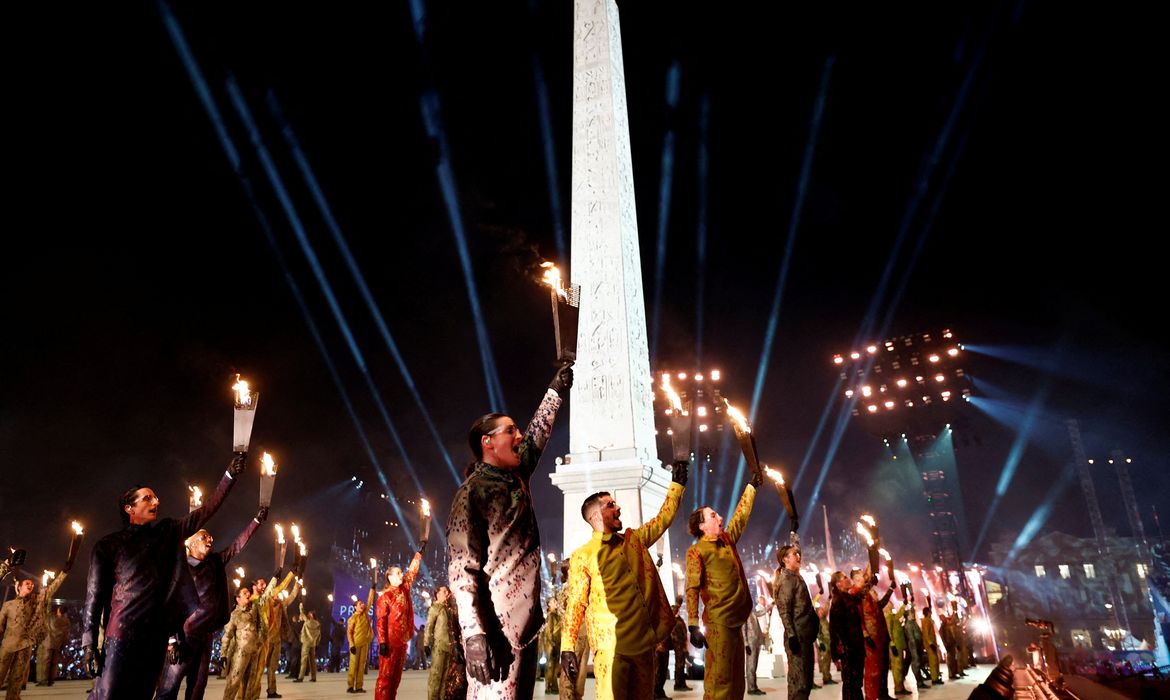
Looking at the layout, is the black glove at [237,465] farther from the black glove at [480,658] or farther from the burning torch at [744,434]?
the burning torch at [744,434]

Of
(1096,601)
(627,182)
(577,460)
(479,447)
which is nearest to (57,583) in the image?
(577,460)

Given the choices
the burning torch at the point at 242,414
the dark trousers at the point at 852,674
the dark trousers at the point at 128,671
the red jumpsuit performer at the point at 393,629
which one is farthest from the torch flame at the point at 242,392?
the dark trousers at the point at 852,674

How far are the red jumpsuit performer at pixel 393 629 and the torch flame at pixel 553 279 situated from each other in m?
5.04

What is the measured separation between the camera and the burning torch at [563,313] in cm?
366

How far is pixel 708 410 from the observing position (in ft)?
109

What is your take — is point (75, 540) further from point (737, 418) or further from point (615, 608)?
point (737, 418)

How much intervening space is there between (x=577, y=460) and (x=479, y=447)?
11147mm

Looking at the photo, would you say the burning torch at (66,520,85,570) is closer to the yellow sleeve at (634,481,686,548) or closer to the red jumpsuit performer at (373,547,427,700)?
the red jumpsuit performer at (373,547,427,700)

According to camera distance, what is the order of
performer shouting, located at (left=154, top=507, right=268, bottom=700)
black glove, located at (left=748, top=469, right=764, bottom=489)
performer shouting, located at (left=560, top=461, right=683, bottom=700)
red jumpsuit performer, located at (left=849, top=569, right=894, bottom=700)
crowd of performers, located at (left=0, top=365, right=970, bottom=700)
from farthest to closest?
red jumpsuit performer, located at (left=849, top=569, right=894, bottom=700)
performer shouting, located at (left=154, top=507, right=268, bottom=700)
black glove, located at (left=748, top=469, right=764, bottom=489)
performer shouting, located at (left=560, top=461, right=683, bottom=700)
crowd of performers, located at (left=0, top=365, right=970, bottom=700)

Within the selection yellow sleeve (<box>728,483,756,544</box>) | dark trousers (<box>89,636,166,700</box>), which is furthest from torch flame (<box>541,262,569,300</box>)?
dark trousers (<box>89,636,166,700</box>)

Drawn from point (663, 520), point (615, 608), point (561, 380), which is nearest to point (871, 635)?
point (663, 520)

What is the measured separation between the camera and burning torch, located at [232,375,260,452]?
209 inches

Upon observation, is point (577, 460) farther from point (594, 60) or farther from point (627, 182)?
point (594, 60)

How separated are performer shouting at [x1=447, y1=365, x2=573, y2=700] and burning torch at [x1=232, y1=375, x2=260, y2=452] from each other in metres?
3.12
